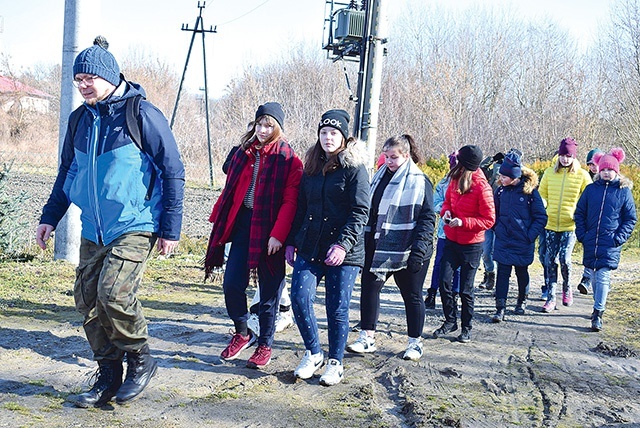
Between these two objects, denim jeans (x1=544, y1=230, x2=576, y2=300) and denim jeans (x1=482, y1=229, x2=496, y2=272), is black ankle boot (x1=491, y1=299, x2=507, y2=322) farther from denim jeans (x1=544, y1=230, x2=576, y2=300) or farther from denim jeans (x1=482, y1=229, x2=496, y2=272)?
denim jeans (x1=482, y1=229, x2=496, y2=272)

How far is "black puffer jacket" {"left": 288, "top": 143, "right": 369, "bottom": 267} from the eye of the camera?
15.7 ft

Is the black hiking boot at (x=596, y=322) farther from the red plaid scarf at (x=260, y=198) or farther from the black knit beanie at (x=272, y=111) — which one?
the black knit beanie at (x=272, y=111)

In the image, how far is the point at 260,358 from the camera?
5059 millimetres

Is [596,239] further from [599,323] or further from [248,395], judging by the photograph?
[248,395]

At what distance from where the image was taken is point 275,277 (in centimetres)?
510

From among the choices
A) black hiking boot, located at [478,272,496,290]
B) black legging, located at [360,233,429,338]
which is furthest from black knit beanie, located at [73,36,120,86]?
black hiking boot, located at [478,272,496,290]

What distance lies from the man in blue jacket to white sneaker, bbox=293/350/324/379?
3.69ft

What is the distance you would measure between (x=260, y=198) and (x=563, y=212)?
480cm

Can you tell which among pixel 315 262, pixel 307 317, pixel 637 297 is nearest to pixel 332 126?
pixel 315 262

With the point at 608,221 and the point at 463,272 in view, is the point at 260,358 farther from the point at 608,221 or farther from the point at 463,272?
the point at 608,221

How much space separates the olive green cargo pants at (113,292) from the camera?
3930 millimetres

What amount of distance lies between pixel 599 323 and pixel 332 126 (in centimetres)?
Result: 419

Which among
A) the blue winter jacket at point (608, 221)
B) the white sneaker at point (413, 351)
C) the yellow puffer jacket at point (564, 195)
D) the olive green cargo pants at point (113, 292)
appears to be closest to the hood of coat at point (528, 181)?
the blue winter jacket at point (608, 221)

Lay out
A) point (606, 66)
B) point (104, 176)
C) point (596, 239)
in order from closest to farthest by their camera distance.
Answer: point (104, 176) < point (596, 239) < point (606, 66)
